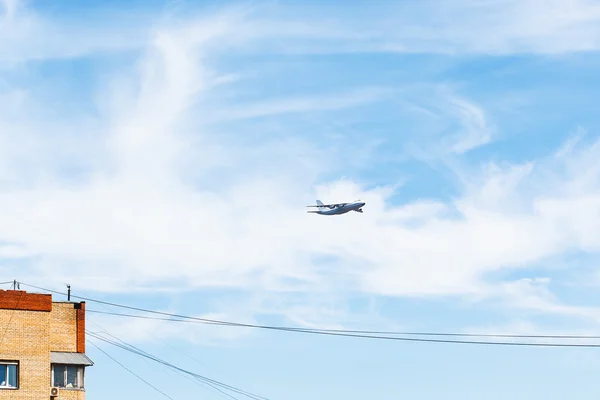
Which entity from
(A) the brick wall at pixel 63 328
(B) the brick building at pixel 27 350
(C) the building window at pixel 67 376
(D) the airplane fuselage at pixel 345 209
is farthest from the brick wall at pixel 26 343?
(D) the airplane fuselage at pixel 345 209

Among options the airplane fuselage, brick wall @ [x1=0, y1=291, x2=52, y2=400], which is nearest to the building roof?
brick wall @ [x1=0, y1=291, x2=52, y2=400]

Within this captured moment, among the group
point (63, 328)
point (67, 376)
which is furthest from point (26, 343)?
point (63, 328)

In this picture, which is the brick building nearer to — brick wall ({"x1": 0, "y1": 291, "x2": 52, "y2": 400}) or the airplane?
brick wall ({"x1": 0, "y1": 291, "x2": 52, "y2": 400})

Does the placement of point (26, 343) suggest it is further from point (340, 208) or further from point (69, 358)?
point (340, 208)

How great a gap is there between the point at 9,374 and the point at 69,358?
4518 mm

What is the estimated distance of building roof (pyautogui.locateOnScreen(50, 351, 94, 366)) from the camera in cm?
6053

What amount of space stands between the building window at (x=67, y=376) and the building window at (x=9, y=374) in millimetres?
3090

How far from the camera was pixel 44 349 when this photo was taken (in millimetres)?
58125

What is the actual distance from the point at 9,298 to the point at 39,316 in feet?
6.37

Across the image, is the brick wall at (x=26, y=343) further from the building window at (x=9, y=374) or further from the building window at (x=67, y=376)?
the building window at (x=67, y=376)

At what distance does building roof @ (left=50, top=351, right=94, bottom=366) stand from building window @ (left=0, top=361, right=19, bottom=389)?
2.93 meters

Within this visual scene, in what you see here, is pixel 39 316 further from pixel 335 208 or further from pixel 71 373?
pixel 335 208

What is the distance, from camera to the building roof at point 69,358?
60.5 m

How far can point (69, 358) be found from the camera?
201ft
